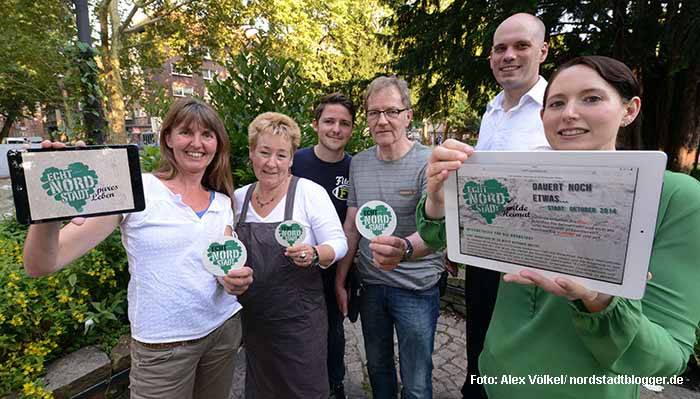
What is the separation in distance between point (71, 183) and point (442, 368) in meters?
3.49

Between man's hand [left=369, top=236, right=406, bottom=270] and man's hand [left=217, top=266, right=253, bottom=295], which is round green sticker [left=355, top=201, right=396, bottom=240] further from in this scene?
man's hand [left=217, top=266, right=253, bottom=295]

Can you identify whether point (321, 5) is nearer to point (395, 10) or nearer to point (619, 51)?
point (395, 10)

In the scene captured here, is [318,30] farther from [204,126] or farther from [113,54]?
[204,126]

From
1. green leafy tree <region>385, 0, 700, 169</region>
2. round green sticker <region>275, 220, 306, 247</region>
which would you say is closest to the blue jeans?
round green sticker <region>275, 220, 306, 247</region>

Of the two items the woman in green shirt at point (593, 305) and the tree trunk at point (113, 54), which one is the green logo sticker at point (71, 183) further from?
the tree trunk at point (113, 54)

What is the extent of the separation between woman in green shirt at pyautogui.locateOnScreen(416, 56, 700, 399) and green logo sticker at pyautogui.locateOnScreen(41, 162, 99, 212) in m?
1.41

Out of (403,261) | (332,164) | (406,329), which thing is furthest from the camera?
(332,164)

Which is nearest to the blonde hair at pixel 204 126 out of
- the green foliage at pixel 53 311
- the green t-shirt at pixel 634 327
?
the green foliage at pixel 53 311

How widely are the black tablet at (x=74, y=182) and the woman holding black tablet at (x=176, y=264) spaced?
0.60 ft

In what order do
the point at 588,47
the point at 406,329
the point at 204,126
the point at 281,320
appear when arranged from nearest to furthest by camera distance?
the point at 204,126
the point at 281,320
the point at 406,329
the point at 588,47

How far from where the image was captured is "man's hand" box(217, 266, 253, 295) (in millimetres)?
1644

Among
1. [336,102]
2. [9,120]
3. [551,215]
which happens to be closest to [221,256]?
[551,215]

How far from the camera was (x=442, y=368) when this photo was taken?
3.43 metres

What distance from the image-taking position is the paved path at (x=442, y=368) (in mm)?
2971
